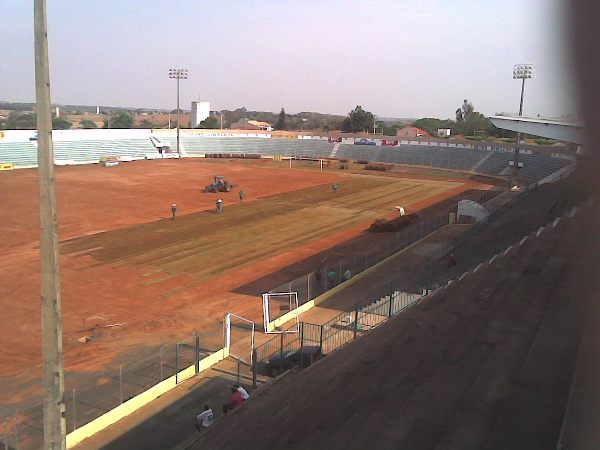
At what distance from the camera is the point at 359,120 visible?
122 metres

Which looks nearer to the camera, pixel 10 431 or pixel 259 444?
pixel 259 444

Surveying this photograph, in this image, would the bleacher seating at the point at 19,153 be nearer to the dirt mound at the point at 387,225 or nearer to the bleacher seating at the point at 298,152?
the bleacher seating at the point at 298,152

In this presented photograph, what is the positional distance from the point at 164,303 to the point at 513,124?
15.7 metres

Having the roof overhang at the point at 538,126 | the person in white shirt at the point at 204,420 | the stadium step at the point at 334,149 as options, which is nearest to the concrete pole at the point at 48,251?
the person in white shirt at the point at 204,420

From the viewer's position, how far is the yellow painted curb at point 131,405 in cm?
1002

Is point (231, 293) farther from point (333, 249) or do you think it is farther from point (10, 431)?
point (10, 431)

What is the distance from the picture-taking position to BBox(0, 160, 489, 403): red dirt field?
53.6ft

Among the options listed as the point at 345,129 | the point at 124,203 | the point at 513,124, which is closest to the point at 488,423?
the point at 513,124

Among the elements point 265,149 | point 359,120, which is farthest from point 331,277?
point 359,120

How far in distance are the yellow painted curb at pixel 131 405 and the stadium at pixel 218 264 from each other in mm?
50

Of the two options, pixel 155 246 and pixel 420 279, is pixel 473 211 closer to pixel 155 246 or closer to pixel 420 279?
pixel 420 279

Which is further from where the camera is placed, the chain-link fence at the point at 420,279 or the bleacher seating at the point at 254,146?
the bleacher seating at the point at 254,146

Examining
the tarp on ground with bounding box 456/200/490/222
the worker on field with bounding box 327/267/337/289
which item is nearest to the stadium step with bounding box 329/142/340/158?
the tarp on ground with bounding box 456/200/490/222

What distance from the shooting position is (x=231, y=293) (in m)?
20.0
